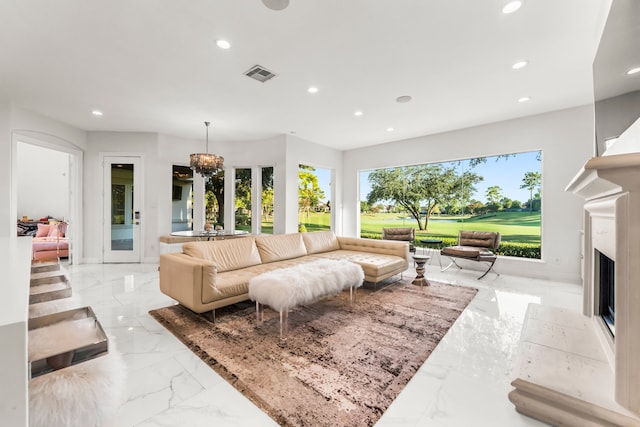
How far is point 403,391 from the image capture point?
5.67 feet

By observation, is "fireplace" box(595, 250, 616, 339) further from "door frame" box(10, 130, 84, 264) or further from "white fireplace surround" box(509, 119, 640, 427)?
"door frame" box(10, 130, 84, 264)

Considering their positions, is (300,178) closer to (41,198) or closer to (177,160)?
(177,160)

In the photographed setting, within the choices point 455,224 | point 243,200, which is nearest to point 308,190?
point 243,200

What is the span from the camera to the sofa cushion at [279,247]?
385cm

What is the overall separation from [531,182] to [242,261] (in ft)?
16.3

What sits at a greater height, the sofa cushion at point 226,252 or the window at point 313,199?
the window at point 313,199

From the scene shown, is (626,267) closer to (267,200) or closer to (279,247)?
(279,247)

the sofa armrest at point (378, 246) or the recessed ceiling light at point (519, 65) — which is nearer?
the recessed ceiling light at point (519, 65)

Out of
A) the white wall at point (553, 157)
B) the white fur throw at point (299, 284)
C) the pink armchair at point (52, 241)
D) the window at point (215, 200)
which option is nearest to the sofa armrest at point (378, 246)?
the white fur throw at point (299, 284)

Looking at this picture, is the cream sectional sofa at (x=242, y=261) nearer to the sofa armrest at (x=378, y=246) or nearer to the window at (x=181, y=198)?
the sofa armrest at (x=378, y=246)

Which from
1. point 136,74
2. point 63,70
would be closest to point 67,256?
point 63,70

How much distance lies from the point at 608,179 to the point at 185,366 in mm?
2696

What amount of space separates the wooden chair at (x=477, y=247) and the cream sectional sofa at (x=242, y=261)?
0.95 m

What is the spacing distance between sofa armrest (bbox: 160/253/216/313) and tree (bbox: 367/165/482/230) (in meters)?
4.92
